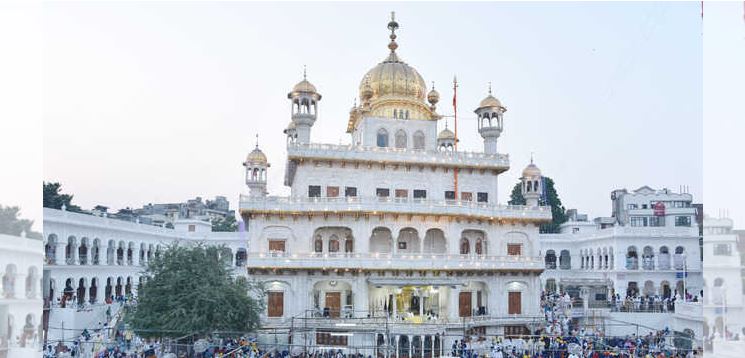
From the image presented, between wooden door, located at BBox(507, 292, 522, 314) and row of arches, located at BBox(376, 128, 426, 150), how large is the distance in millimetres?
11035

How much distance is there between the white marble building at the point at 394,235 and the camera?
3791 cm

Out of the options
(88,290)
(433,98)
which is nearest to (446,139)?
(433,98)

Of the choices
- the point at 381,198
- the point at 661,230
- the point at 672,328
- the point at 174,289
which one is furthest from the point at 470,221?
the point at 661,230

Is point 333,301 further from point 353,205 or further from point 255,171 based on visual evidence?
point 255,171

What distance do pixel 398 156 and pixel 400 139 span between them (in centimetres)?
272

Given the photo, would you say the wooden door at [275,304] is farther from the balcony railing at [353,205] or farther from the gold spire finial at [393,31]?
the gold spire finial at [393,31]

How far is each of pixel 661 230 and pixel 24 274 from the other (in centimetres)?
5060

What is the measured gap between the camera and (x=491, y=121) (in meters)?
43.6

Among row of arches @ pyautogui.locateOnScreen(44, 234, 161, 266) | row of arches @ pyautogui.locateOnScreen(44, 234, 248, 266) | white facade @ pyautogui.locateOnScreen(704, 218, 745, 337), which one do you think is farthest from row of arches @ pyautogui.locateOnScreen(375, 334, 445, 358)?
row of arches @ pyautogui.locateOnScreen(44, 234, 161, 266)

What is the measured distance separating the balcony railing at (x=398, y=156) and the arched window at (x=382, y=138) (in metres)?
1.92

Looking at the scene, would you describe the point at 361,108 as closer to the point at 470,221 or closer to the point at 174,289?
the point at 470,221

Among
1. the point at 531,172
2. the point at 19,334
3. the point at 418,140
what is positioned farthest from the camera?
the point at 531,172

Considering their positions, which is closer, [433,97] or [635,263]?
[433,97]

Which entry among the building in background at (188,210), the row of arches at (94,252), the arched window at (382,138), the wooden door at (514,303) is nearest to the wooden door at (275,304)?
the row of arches at (94,252)
